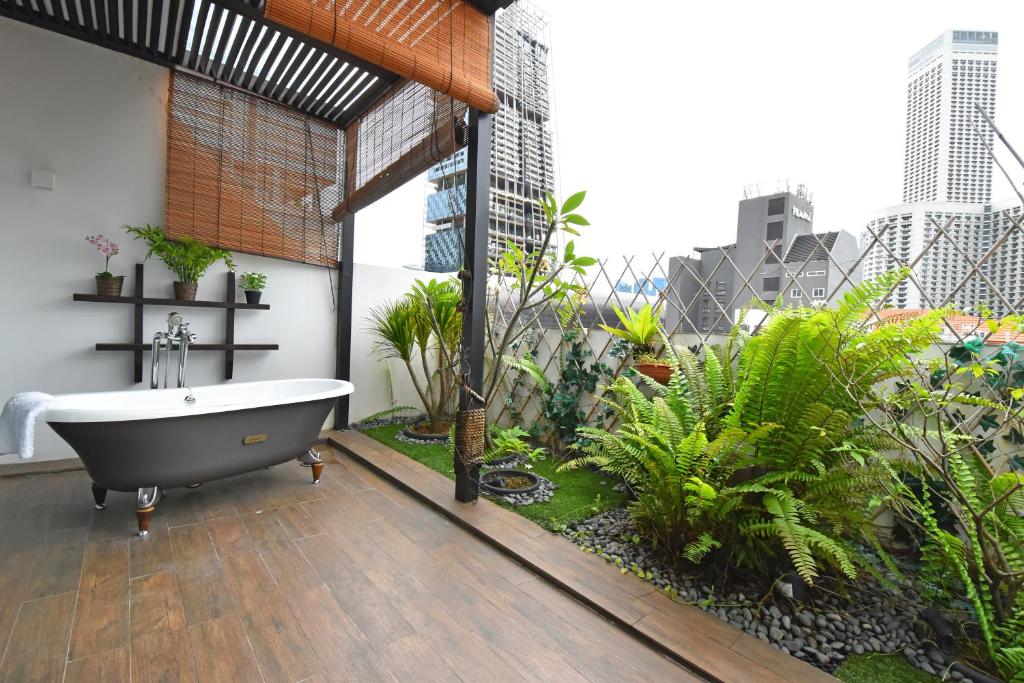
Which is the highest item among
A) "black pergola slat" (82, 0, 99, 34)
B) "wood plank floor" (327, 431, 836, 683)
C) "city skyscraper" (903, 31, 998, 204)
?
"black pergola slat" (82, 0, 99, 34)

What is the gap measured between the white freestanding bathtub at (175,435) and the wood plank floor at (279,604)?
23 centimetres

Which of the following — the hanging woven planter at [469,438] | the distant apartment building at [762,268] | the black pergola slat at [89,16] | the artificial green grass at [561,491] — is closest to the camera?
the distant apartment building at [762,268]

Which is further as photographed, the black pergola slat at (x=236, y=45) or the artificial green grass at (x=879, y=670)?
the black pergola slat at (x=236, y=45)

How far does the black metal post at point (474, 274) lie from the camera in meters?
2.29

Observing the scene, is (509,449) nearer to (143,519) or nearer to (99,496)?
(143,519)

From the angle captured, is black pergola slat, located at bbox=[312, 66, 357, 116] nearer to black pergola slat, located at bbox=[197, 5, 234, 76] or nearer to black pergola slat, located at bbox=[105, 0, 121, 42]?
black pergola slat, located at bbox=[197, 5, 234, 76]

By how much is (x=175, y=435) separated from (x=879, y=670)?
9.27 feet

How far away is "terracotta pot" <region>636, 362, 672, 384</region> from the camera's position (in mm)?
2342

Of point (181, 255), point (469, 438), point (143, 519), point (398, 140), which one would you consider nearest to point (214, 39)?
point (398, 140)

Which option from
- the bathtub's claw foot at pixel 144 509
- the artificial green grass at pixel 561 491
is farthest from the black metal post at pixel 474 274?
the bathtub's claw foot at pixel 144 509

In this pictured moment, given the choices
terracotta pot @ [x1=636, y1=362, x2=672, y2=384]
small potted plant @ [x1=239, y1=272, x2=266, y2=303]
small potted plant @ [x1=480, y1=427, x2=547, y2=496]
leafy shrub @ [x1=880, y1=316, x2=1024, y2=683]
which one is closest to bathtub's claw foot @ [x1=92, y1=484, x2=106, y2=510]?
small potted plant @ [x1=239, y1=272, x2=266, y2=303]

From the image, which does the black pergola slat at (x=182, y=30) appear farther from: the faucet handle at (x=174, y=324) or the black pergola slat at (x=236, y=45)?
the faucet handle at (x=174, y=324)

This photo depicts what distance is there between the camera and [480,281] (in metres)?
2.35

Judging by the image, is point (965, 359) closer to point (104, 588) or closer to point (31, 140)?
point (104, 588)
